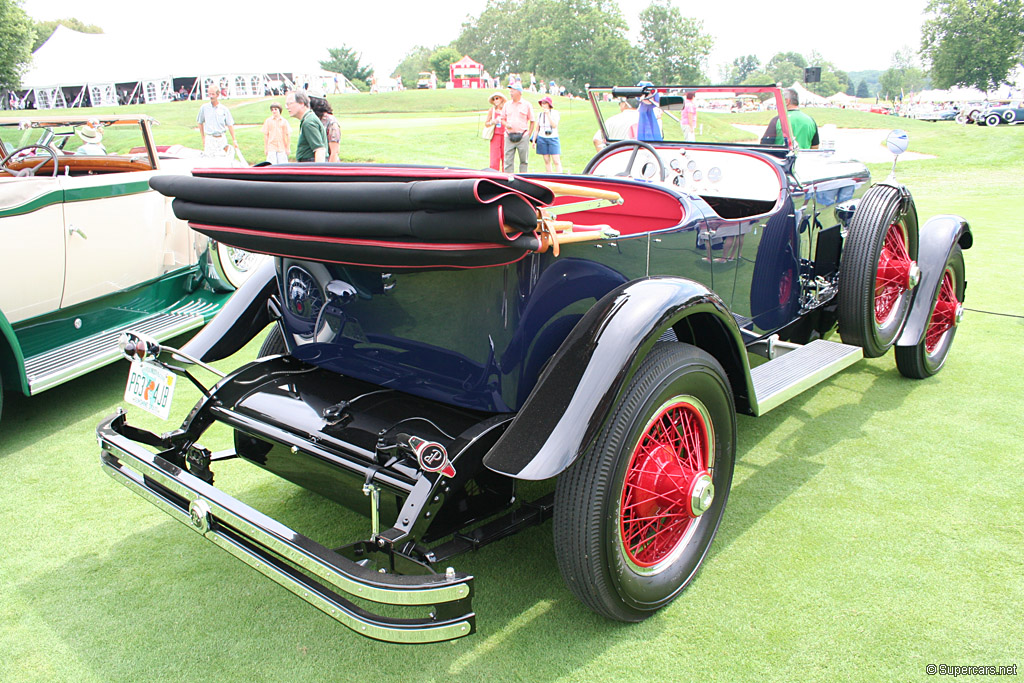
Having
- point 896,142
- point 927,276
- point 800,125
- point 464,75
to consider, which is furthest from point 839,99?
point 927,276

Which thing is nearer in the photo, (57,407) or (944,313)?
(57,407)

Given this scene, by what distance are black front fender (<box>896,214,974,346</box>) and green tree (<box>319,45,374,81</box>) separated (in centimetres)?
7286

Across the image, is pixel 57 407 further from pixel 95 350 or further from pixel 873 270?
pixel 873 270

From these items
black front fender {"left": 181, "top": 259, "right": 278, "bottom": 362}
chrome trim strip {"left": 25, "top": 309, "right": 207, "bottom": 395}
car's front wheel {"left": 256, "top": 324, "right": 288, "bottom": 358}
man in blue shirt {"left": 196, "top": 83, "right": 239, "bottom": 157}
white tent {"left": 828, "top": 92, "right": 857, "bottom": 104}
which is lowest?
chrome trim strip {"left": 25, "top": 309, "right": 207, "bottom": 395}

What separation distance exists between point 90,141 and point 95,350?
166 cm

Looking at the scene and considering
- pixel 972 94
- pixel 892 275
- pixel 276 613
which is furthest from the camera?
pixel 972 94

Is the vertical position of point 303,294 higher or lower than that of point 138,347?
higher

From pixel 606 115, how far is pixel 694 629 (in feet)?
10.7

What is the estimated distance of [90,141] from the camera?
190 inches

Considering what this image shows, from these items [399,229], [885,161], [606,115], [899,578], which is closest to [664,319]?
[399,229]

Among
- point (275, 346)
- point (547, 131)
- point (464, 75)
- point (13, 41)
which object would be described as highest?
point (464, 75)

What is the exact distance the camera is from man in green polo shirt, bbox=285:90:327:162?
7453mm

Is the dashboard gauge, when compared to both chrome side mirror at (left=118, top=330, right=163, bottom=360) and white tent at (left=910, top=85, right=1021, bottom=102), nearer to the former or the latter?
chrome side mirror at (left=118, top=330, right=163, bottom=360)

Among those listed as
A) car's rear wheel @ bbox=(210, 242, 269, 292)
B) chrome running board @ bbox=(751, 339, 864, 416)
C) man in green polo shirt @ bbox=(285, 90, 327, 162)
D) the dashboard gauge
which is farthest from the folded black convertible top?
man in green polo shirt @ bbox=(285, 90, 327, 162)
